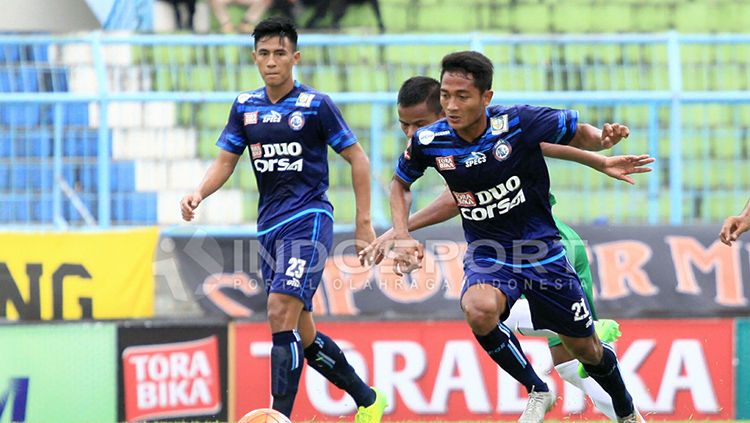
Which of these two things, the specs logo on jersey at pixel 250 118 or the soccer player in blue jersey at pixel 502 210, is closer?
the soccer player in blue jersey at pixel 502 210

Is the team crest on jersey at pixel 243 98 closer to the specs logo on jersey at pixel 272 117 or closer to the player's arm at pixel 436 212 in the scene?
the specs logo on jersey at pixel 272 117

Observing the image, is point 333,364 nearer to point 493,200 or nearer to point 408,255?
point 408,255

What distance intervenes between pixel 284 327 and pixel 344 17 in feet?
23.7

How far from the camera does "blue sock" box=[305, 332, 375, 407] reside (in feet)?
24.1

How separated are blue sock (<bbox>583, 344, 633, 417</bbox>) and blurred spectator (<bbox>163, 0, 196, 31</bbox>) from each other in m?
7.63

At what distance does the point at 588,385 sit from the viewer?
294 inches

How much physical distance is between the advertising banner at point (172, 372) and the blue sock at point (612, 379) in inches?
139

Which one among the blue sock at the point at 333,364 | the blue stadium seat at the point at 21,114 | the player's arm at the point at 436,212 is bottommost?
the blue sock at the point at 333,364

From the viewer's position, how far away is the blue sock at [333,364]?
735 centimetres

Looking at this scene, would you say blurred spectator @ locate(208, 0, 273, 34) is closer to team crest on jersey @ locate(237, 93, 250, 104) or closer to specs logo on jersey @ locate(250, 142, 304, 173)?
team crest on jersey @ locate(237, 93, 250, 104)

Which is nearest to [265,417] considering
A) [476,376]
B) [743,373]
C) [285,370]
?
[285,370]

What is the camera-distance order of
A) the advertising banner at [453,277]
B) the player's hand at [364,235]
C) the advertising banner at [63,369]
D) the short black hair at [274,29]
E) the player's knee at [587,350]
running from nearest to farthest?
the player's knee at [587,350] → the player's hand at [364,235] → the short black hair at [274,29] → the advertising banner at [63,369] → the advertising banner at [453,277]

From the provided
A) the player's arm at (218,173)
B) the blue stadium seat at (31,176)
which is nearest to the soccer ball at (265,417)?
the player's arm at (218,173)

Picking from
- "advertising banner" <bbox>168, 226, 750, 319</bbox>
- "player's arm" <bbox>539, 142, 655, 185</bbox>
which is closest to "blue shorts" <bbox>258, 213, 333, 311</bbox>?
"player's arm" <bbox>539, 142, 655, 185</bbox>
